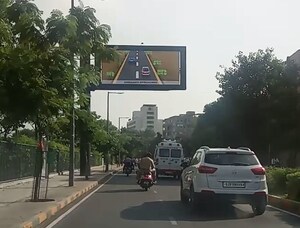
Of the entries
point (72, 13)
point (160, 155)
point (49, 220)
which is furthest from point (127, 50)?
point (49, 220)

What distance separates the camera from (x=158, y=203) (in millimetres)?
22359

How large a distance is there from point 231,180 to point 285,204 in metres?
3.72

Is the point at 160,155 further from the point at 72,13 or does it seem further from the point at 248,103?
the point at 72,13

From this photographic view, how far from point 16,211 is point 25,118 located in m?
3.34

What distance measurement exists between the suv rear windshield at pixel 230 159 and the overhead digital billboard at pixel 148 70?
25472mm

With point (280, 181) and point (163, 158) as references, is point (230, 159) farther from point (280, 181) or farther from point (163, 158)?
point (163, 158)

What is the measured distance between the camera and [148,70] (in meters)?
44.0

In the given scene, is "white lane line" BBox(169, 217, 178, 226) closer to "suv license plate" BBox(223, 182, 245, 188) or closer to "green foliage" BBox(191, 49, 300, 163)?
"suv license plate" BBox(223, 182, 245, 188)

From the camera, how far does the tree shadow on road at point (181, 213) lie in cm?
1733

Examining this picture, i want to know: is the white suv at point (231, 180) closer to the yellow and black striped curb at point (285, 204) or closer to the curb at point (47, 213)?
the yellow and black striped curb at point (285, 204)

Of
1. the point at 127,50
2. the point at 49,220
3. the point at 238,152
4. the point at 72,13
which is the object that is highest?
the point at 127,50

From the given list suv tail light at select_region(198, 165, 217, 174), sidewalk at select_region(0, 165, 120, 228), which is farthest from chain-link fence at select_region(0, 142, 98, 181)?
suv tail light at select_region(198, 165, 217, 174)

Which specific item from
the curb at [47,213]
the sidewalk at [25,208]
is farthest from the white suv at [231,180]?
the sidewalk at [25,208]

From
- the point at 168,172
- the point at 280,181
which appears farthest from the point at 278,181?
the point at 168,172
